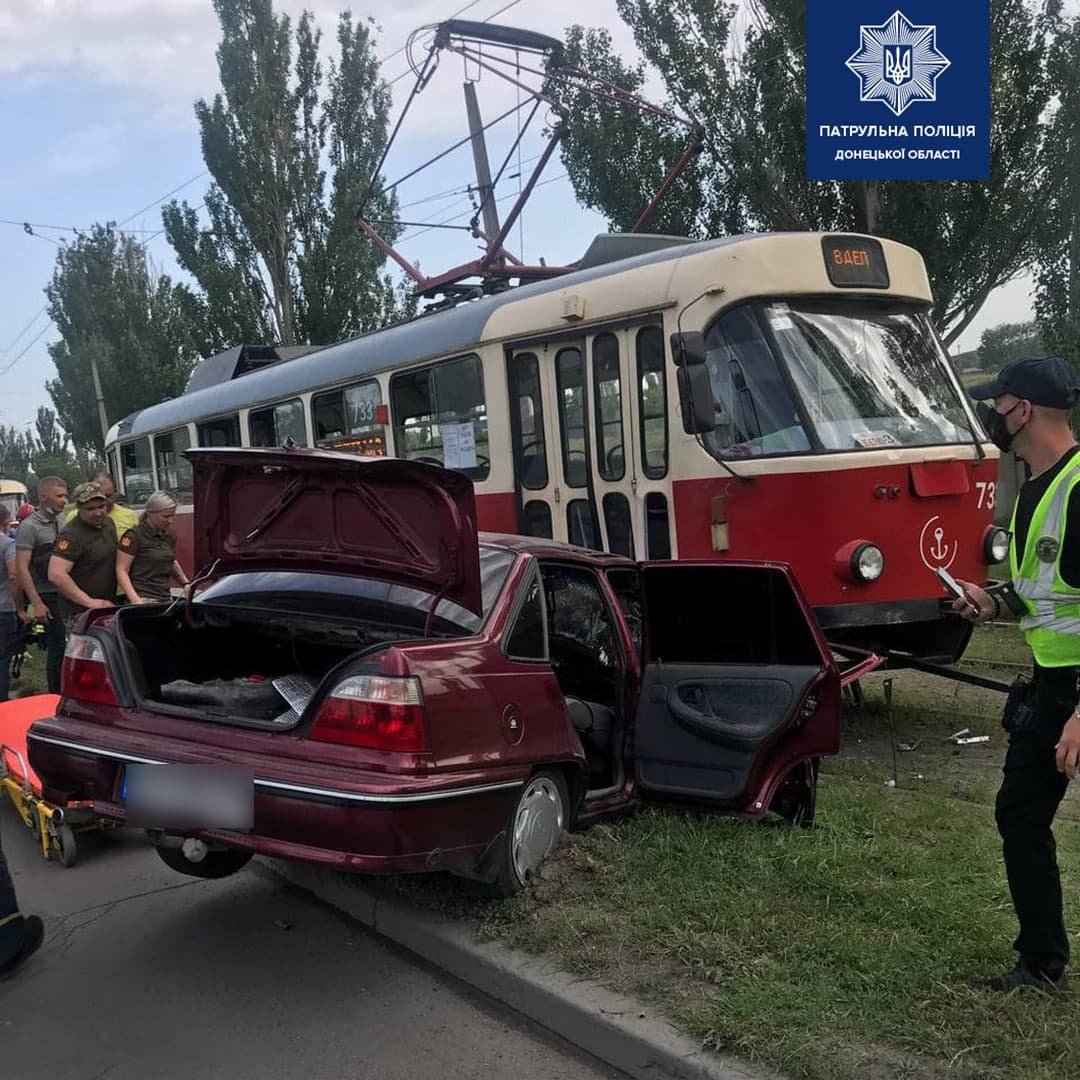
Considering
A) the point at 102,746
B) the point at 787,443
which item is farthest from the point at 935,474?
the point at 102,746

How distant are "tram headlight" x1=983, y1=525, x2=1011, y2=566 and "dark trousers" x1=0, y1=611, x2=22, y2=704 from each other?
6527mm

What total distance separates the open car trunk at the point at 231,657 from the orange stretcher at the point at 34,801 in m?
0.72

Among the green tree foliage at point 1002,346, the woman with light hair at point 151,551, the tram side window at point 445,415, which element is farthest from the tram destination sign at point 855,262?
the green tree foliage at point 1002,346

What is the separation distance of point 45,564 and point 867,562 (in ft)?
19.2

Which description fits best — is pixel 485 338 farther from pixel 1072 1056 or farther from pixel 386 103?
pixel 386 103

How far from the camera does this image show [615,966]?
11.4 feet

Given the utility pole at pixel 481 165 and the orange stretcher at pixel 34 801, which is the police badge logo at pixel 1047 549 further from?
the utility pole at pixel 481 165

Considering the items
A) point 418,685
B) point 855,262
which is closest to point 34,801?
point 418,685

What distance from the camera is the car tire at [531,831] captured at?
12.8 feet

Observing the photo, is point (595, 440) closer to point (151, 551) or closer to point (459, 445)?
point (459, 445)

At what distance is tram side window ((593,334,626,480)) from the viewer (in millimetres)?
7293

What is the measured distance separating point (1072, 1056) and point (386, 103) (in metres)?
25.2

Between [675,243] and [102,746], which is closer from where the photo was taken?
[102,746]

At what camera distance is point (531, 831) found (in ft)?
13.3
